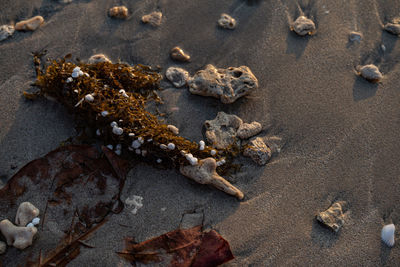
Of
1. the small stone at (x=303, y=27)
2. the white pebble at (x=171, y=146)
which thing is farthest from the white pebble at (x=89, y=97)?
the small stone at (x=303, y=27)

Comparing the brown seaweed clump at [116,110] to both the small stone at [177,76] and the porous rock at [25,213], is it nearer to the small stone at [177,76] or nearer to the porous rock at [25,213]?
the small stone at [177,76]

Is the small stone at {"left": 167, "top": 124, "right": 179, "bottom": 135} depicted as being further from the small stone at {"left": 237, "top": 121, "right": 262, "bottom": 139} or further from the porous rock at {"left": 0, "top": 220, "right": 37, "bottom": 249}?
the porous rock at {"left": 0, "top": 220, "right": 37, "bottom": 249}

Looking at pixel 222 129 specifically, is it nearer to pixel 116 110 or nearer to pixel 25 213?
pixel 116 110

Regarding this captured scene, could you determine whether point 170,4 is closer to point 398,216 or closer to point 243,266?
point 243,266

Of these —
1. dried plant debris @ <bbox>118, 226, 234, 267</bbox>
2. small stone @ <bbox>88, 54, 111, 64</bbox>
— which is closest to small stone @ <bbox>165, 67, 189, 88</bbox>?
small stone @ <bbox>88, 54, 111, 64</bbox>

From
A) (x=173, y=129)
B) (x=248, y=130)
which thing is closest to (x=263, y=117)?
(x=248, y=130)
